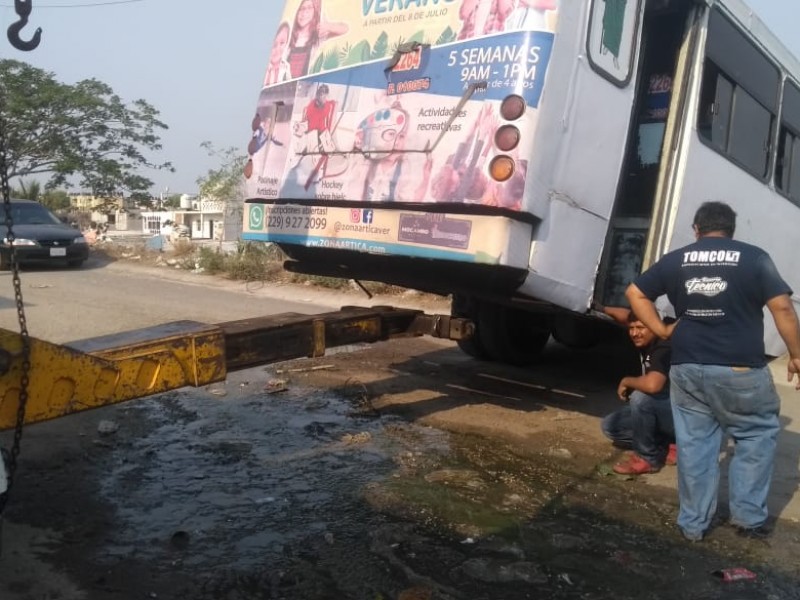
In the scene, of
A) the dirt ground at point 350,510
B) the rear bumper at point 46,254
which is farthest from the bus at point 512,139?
the rear bumper at point 46,254

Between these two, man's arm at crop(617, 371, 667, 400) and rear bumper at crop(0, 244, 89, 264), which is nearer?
man's arm at crop(617, 371, 667, 400)

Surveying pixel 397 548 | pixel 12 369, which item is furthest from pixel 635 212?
pixel 12 369

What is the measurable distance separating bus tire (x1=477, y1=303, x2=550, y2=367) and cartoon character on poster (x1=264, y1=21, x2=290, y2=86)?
2.83 m

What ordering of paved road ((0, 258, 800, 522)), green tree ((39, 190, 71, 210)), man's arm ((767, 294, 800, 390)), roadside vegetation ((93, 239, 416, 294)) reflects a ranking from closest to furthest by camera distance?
man's arm ((767, 294, 800, 390))
paved road ((0, 258, 800, 522))
roadside vegetation ((93, 239, 416, 294))
green tree ((39, 190, 71, 210))

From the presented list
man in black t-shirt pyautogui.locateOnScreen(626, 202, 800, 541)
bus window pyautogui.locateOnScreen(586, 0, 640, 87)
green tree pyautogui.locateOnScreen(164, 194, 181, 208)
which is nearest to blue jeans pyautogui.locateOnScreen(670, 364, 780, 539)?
man in black t-shirt pyautogui.locateOnScreen(626, 202, 800, 541)

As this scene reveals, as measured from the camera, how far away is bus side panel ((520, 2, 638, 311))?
4.34m

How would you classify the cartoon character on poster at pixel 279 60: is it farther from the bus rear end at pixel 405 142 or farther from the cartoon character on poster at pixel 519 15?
the cartoon character on poster at pixel 519 15

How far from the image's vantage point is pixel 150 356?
11.6ft

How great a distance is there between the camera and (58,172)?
25219 mm

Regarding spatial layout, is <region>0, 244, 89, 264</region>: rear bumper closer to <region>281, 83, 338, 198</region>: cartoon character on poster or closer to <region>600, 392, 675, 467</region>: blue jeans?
<region>281, 83, 338, 198</region>: cartoon character on poster

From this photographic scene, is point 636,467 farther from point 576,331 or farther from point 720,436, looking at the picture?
point 576,331

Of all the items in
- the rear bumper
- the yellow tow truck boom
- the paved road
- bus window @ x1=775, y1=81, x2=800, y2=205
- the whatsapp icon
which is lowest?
the paved road

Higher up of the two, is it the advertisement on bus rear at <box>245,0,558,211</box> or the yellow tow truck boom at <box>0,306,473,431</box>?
the advertisement on bus rear at <box>245,0,558,211</box>

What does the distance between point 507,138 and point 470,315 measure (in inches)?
124
